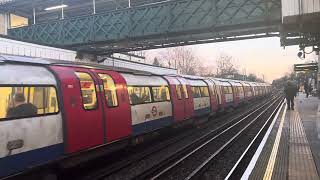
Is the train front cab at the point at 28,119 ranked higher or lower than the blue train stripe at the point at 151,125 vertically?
higher

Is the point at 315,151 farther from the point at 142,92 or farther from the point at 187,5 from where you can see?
the point at 187,5

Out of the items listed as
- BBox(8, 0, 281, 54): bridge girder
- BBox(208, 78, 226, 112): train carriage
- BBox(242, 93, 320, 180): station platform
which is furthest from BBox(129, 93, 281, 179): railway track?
BBox(8, 0, 281, 54): bridge girder

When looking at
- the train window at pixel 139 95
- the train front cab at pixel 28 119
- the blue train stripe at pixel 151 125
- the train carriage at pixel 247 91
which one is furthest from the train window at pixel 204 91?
the train carriage at pixel 247 91

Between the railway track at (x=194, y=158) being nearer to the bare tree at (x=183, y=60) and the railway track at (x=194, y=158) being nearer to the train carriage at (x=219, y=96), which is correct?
the train carriage at (x=219, y=96)

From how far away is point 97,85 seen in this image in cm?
1024

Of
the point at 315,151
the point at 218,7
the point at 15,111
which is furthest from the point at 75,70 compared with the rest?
the point at 218,7

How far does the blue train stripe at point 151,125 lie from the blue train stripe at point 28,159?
4.10m

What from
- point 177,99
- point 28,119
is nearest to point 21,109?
point 28,119

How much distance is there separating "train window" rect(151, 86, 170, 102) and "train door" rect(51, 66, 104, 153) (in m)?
4.41

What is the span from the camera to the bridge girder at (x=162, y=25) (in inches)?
896

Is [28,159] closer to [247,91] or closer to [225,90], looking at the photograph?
[225,90]

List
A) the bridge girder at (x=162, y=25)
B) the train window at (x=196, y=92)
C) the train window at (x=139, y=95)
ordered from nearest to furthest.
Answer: the train window at (x=139, y=95)
the train window at (x=196, y=92)
the bridge girder at (x=162, y=25)

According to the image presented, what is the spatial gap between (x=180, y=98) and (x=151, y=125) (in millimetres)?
3814

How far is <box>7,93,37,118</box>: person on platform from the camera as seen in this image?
722 centimetres
